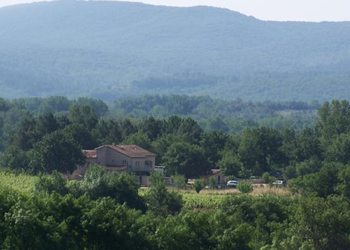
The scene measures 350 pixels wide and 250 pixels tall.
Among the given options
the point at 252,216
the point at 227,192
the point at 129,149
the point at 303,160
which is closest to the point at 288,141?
the point at 303,160

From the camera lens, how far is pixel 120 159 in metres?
80.5

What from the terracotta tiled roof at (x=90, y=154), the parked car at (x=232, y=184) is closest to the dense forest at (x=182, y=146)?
the terracotta tiled roof at (x=90, y=154)

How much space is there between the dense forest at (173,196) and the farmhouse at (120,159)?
1719mm

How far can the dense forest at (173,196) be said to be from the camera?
36.6 meters

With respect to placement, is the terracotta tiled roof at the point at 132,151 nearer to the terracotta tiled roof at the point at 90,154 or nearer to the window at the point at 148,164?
the window at the point at 148,164

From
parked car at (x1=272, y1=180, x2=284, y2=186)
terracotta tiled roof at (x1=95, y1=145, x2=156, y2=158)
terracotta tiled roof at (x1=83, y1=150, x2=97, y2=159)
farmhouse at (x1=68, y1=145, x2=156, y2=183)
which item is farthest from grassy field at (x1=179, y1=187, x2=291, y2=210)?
terracotta tiled roof at (x1=83, y1=150, x2=97, y2=159)

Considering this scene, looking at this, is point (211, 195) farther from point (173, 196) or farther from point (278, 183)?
point (278, 183)

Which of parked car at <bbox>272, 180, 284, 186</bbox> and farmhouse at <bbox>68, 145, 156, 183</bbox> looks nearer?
parked car at <bbox>272, 180, 284, 186</bbox>

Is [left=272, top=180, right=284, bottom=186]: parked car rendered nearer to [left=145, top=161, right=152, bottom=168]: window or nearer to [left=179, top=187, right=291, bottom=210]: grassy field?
[left=179, top=187, right=291, bottom=210]: grassy field

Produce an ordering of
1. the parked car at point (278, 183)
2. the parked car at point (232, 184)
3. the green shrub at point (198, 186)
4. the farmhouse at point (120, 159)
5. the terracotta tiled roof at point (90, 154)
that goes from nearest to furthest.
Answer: the green shrub at point (198, 186) → the parked car at point (278, 183) → the parked car at point (232, 184) → the farmhouse at point (120, 159) → the terracotta tiled roof at point (90, 154)

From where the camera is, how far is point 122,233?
36875 mm

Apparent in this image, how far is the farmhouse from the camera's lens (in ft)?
263

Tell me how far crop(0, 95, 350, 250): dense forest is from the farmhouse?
172 cm

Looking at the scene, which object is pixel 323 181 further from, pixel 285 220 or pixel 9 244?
pixel 9 244
